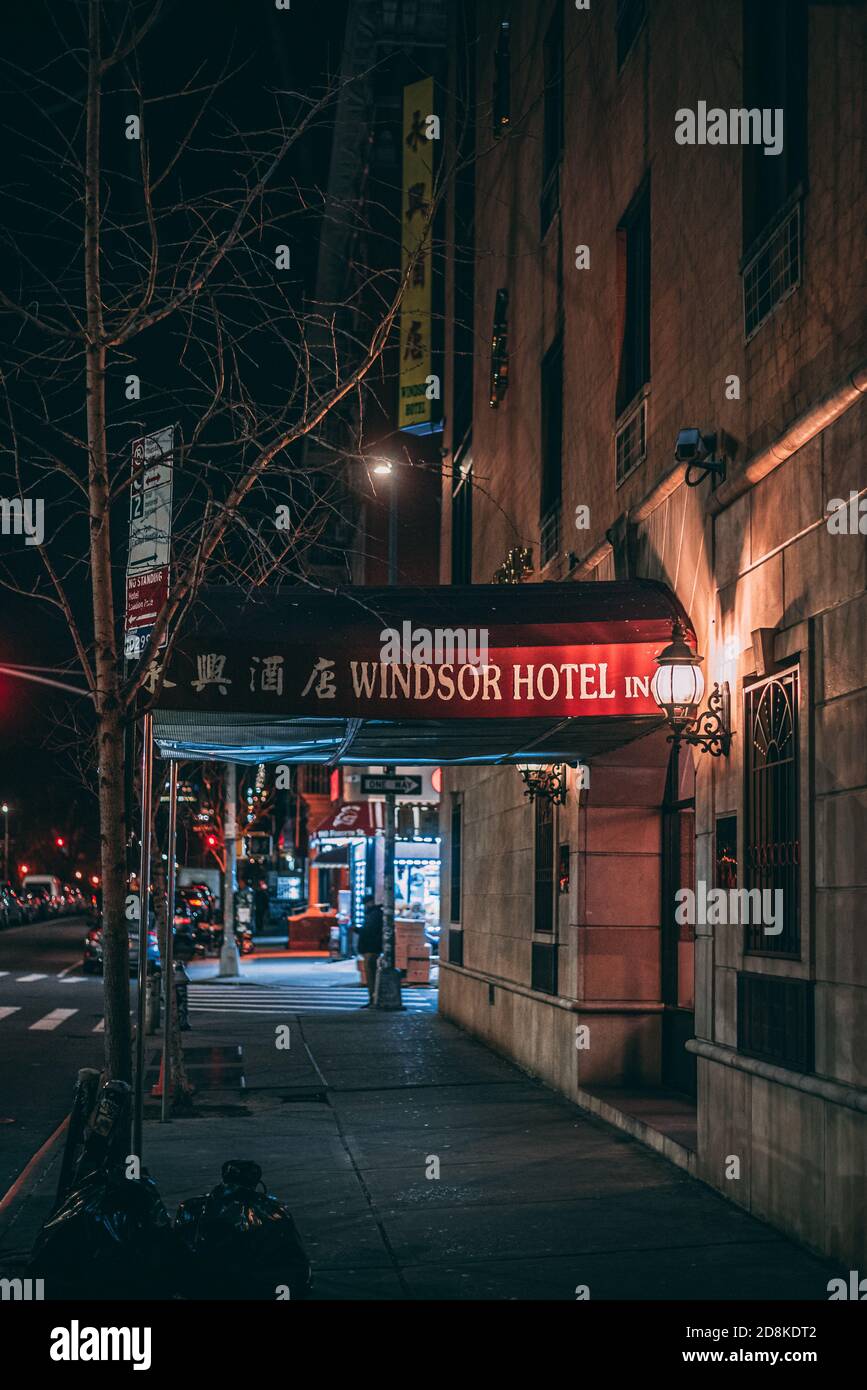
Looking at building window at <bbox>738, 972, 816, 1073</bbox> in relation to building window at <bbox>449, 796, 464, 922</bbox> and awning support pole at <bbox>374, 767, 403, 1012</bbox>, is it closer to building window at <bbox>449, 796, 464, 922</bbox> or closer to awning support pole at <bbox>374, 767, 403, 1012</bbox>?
building window at <bbox>449, 796, 464, 922</bbox>

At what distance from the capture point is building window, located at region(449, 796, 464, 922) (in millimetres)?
23047

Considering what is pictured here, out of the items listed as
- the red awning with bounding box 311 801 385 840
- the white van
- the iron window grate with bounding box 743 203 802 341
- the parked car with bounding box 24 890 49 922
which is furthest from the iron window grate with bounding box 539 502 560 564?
the white van

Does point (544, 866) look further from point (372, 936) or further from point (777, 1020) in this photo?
point (372, 936)

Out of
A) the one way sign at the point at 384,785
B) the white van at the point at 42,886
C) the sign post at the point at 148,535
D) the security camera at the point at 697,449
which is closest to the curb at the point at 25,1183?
the sign post at the point at 148,535

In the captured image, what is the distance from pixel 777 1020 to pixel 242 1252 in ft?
12.3

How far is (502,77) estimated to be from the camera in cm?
1972

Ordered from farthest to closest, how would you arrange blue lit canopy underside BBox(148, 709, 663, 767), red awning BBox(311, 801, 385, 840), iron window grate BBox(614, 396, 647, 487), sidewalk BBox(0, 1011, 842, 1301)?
red awning BBox(311, 801, 385, 840) < iron window grate BBox(614, 396, 647, 487) < blue lit canopy underside BBox(148, 709, 663, 767) < sidewalk BBox(0, 1011, 842, 1301)

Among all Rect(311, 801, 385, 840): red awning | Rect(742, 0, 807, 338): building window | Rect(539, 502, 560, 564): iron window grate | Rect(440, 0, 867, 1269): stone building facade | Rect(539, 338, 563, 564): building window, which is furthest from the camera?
Rect(311, 801, 385, 840): red awning

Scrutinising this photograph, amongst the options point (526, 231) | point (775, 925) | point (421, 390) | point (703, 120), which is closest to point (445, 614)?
point (775, 925)

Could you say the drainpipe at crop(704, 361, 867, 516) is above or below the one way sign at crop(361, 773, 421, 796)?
above

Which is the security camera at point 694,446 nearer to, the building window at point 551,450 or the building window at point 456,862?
the building window at point 551,450

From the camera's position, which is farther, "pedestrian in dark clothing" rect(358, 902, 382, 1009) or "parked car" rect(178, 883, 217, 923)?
"parked car" rect(178, 883, 217, 923)

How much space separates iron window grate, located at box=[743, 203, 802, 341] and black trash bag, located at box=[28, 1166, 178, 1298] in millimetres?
6332
